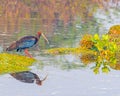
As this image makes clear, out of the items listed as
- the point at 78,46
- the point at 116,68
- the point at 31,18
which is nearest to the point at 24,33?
the point at 78,46

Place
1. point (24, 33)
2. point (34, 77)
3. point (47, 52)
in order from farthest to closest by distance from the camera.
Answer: point (24, 33), point (47, 52), point (34, 77)

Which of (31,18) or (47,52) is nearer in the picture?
(47,52)

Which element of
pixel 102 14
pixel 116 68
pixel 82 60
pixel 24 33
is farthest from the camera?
pixel 102 14

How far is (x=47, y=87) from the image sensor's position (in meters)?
14.7

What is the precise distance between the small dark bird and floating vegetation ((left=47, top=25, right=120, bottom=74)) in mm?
2223

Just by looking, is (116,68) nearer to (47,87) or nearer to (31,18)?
(47,87)

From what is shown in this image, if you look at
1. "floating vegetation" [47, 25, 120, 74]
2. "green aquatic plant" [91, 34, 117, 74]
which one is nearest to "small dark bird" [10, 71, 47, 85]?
"floating vegetation" [47, 25, 120, 74]

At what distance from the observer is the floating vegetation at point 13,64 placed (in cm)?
1661

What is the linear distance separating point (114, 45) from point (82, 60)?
1382 mm

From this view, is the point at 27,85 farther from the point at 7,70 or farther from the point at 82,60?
→ the point at 82,60

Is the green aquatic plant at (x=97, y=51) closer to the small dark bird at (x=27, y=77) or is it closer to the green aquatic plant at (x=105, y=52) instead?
the green aquatic plant at (x=105, y=52)

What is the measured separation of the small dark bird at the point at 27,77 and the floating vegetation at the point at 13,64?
38 cm

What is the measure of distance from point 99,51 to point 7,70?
474 cm

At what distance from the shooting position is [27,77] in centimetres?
1596
